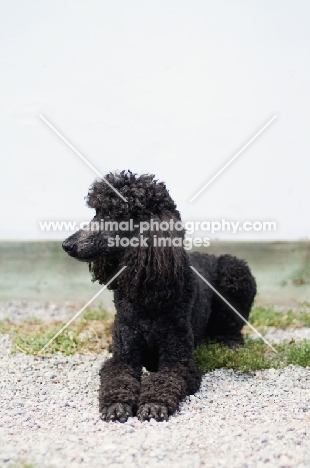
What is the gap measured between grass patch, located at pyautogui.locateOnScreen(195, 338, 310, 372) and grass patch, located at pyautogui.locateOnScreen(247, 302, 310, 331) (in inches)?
38.9

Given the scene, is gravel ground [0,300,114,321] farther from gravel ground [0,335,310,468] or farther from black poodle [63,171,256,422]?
black poodle [63,171,256,422]

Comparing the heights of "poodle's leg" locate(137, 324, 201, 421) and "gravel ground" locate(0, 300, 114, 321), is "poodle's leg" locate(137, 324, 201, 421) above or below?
below

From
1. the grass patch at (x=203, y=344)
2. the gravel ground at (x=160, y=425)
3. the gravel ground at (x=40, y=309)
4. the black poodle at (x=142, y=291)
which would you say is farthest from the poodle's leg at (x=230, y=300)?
the gravel ground at (x=40, y=309)

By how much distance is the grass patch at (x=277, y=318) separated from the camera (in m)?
5.84

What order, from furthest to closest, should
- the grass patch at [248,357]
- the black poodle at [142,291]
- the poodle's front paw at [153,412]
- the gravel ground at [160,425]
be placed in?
the grass patch at [248,357] → the black poodle at [142,291] → the poodle's front paw at [153,412] → the gravel ground at [160,425]

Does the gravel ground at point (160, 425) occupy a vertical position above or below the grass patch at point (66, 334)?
below

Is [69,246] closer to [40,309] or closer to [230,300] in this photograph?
[230,300]

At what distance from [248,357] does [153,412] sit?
1318 mm

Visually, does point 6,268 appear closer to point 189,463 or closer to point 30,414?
point 30,414

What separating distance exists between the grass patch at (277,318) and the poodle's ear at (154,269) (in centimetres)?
235

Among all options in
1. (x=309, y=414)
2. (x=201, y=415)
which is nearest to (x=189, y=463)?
(x=201, y=415)

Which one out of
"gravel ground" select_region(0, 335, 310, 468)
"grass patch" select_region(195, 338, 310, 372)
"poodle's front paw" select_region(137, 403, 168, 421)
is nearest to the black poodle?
"poodle's front paw" select_region(137, 403, 168, 421)

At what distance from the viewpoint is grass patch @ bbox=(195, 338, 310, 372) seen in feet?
14.1

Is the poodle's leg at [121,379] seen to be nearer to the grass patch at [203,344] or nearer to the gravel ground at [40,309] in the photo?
the grass patch at [203,344]
